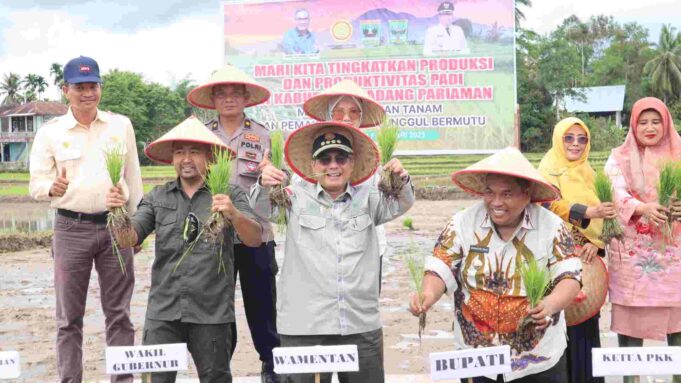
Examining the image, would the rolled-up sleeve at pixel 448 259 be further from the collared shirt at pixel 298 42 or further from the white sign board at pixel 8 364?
the collared shirt at pixel 298 42

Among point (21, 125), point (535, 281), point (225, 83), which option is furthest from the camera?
point (21, 125)

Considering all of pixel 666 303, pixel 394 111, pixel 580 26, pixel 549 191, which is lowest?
pixel 666 303

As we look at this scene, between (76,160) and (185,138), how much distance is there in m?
0.99

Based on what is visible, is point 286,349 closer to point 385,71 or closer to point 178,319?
point 178,319

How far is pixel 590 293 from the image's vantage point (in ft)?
13.2

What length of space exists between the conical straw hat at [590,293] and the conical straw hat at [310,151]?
136 cm

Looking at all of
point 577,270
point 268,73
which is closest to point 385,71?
point 268,73

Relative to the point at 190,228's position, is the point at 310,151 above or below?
above

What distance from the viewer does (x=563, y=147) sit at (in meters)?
4.24

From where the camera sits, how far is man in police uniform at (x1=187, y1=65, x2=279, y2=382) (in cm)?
432

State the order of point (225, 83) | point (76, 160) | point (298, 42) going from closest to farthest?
point (76, 160) < point (225, 83) < point (298, 42)

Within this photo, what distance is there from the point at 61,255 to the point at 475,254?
2.38 metres

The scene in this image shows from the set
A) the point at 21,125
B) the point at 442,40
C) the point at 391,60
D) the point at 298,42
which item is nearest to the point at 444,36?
Answer: the point at 442,40

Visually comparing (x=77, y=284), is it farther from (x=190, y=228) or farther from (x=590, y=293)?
(x=590, y=293)
